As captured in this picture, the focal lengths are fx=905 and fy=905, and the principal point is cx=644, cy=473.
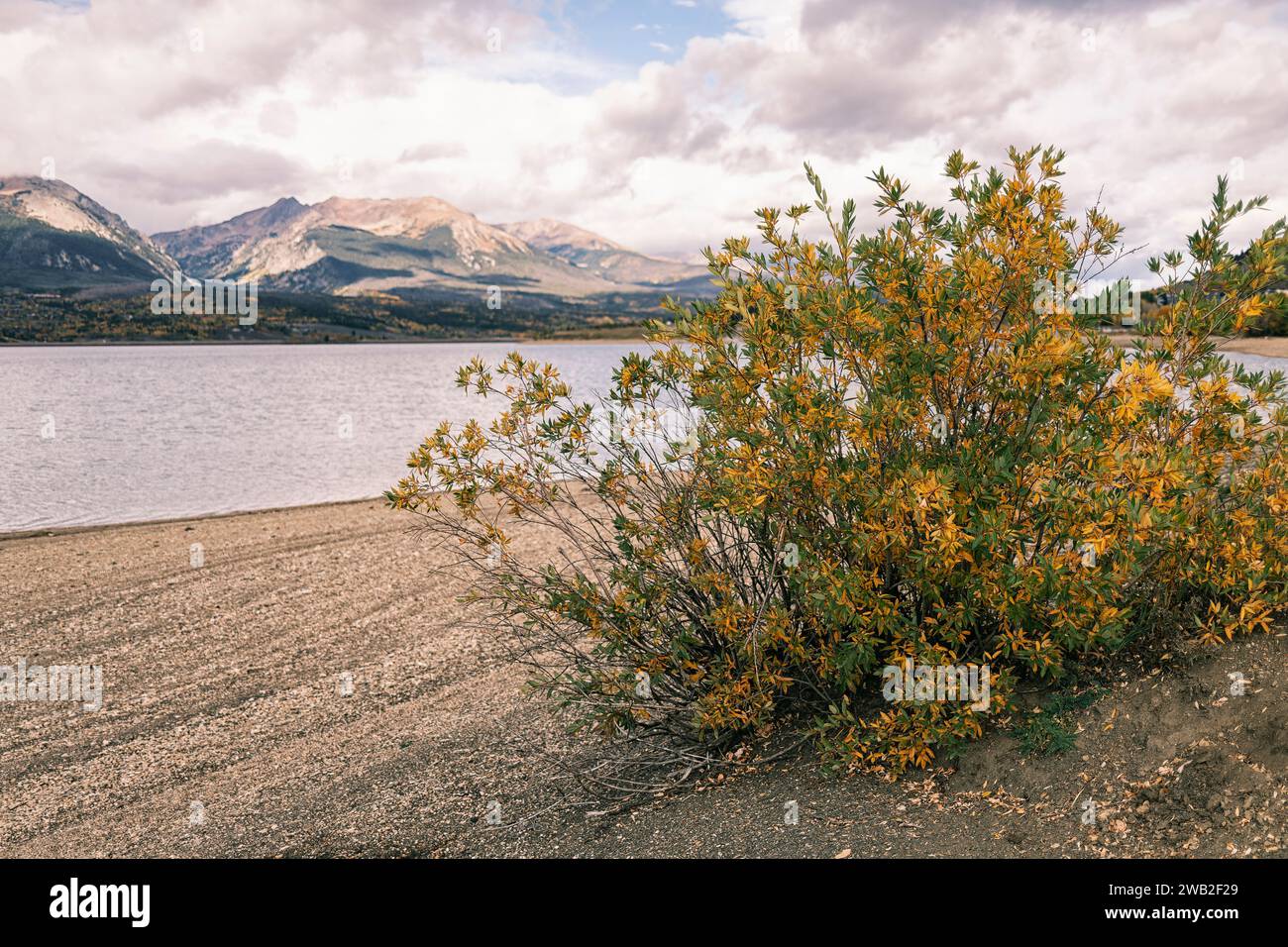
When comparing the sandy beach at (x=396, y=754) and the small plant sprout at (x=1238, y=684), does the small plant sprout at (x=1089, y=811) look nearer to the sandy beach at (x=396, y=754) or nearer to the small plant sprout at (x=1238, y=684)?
the sandy beach at (x=396, y=754)

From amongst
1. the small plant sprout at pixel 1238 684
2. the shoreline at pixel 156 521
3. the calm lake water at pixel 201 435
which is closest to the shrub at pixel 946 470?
the small plant sprout at pixel 1238 684

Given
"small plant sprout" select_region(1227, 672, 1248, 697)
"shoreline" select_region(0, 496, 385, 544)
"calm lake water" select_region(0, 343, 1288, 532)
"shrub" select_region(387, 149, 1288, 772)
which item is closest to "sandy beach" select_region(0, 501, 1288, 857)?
"small plant sprout" select_region(1227, 672, 1248, 697)

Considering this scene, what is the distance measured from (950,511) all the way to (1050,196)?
171 centimetres

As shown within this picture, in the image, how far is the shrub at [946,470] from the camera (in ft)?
14.2

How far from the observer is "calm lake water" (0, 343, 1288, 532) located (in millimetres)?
23953

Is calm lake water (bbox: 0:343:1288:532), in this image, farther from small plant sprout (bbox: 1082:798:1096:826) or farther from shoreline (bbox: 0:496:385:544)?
small plant sprout (bbox: 1082:798:1096:826)

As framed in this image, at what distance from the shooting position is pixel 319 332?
539 ft

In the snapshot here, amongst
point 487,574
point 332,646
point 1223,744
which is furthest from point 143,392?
point 1223,744

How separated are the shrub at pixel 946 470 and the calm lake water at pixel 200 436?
5.23m

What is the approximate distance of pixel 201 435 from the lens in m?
38.5

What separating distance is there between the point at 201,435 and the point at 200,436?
37 cm

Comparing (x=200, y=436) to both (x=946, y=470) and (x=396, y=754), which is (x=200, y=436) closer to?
(x=396, y=754)

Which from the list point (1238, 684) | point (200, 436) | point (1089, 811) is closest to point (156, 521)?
point (200, 436)

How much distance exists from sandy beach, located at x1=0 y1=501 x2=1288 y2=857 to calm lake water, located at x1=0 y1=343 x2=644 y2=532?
4758 mm
